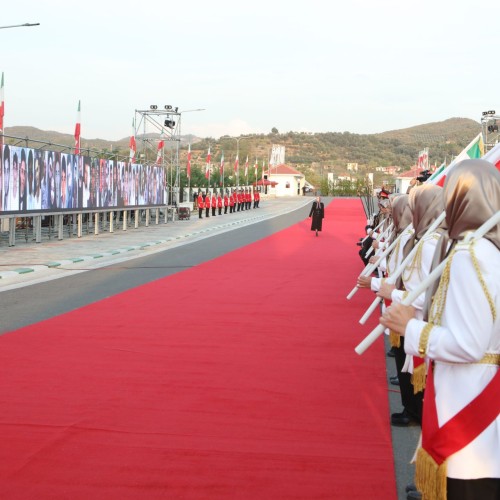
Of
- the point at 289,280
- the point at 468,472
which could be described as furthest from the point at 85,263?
the point at 468,472

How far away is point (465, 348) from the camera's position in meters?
2.73

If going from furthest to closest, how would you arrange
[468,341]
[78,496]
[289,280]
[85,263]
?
[85,263] → [289,280] → [78,496] → [468,341]

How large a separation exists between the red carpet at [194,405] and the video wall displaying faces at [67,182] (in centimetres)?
1070

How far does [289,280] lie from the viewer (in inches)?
631

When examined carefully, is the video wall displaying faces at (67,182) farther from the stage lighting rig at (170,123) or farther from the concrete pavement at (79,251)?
the stage lighting rig at (170,123)

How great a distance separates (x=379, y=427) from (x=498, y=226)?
11.4ft

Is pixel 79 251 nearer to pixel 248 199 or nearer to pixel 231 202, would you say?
pixel 231 202

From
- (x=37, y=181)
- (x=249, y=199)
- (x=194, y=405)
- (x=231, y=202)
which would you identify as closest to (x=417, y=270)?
(x=194, y=405)

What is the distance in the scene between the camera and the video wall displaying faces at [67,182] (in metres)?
21.7

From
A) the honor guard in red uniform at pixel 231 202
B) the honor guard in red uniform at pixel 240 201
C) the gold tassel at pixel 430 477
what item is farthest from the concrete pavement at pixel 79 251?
the honor guard in red uniform at pixel 240 201

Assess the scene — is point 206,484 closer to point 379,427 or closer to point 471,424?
point 379,427

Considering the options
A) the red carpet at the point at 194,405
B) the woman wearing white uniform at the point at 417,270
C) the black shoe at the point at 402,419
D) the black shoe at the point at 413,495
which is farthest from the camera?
the black shoe at the point at 402,419

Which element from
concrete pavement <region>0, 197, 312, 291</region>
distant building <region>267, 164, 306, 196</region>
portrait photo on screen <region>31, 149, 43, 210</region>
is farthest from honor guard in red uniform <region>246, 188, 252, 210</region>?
distant building <region>267, 164, 306, 196</region>

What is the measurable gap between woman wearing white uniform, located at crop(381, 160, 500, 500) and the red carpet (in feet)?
5.98
